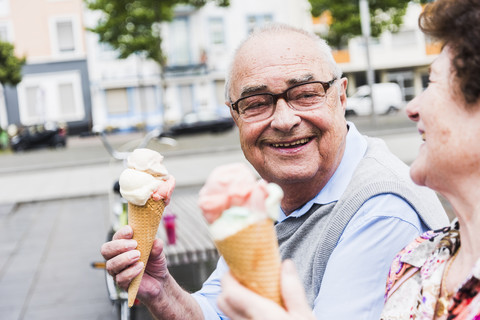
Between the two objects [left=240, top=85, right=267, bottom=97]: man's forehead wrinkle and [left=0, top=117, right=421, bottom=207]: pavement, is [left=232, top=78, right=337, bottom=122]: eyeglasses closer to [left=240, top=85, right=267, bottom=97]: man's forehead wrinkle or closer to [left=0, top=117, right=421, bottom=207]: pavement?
[left=240, top=85, right=267, bottom=97]: man's forehead wrinkle

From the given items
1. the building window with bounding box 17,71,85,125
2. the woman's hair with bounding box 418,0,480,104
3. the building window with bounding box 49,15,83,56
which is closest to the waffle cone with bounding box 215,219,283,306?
the woman's hair with bounding box 418,0,480,104

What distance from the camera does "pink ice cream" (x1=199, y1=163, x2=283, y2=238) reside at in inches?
40.3

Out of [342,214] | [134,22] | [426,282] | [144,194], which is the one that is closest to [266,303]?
[426,282]

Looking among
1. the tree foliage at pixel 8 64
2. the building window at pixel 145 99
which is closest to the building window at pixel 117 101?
the building window at pixel 145 99

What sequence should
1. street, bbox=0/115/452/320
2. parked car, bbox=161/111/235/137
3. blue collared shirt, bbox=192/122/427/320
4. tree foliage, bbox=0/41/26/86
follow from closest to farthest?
blue collared shirt, bbox=192/122/427/320 < street, bbox=0/115/452/320 < tree foliage, bbox=0/41/26/86 < parked car, bbox=161/111/235/137

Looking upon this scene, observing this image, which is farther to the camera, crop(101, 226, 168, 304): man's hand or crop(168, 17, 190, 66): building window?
crop(168, 17, 190, 66): building window

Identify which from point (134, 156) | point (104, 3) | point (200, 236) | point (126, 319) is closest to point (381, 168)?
point (134, 156)

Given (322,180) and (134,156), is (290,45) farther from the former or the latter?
(134,156)

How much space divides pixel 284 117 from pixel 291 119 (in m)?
0.03

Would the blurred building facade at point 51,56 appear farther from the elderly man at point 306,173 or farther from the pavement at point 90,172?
the elderly man at point 306,173

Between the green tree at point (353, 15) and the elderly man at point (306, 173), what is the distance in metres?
21.3

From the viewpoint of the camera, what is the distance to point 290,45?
1793 mm

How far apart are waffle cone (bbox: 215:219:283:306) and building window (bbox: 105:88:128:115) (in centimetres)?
3483

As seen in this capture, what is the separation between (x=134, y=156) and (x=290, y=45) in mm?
630
